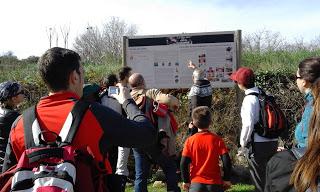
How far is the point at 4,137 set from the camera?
476cm

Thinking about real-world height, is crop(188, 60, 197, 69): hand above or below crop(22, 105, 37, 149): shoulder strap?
above

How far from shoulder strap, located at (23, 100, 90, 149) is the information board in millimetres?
6514

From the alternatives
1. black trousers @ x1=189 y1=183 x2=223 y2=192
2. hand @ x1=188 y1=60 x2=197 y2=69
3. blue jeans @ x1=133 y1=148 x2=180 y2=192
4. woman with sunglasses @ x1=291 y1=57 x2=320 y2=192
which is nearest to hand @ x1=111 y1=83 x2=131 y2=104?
woman with sunglasses @ x1=291 y1=57 x2=320 y2=192

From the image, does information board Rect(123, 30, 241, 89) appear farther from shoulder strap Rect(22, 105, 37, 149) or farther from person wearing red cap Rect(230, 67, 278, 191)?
shoulder strap Rect(22, 105, 37, 149)

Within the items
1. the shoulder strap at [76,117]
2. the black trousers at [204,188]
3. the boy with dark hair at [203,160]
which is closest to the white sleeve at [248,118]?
the boy with dark hair at [203,160]

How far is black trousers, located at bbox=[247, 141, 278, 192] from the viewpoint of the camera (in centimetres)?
615

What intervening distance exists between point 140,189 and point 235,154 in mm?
2846

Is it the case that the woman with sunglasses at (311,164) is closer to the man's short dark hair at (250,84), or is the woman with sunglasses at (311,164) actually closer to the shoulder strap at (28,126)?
the shoulder strap at (28,126)

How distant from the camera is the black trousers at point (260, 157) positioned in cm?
615

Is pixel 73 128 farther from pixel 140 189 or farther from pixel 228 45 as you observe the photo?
pixel 228 45

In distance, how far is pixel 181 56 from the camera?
357 inches

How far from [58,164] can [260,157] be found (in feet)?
13.9

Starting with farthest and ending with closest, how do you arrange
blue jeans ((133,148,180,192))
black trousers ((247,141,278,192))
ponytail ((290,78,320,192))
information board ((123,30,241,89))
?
information board ((123,30,241,89))
blue jeans ((133,148,180,192))
black trousers ((247,141,278,192))
ponytail ((290,78,320,192))

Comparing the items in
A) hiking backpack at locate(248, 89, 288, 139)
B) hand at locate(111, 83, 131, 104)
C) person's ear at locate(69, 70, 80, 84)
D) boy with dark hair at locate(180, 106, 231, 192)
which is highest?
person's ear at locate(69, 70, 80, 84)
